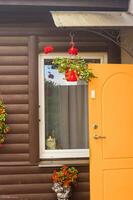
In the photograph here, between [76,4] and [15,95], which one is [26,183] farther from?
[76,4]

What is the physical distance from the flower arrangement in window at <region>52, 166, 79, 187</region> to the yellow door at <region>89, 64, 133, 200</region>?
445 mm

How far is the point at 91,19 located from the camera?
15.2 ft

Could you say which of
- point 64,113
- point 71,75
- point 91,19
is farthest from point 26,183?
point 91,19

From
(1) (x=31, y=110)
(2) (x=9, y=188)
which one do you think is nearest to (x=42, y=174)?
(2) (x=9, y=188)

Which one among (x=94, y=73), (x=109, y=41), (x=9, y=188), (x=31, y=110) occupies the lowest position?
(x=9, y=188)

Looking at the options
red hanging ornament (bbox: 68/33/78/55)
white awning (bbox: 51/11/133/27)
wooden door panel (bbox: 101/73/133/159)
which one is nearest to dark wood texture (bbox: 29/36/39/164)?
red hanging ornament (bbox: 68/33/78/55)

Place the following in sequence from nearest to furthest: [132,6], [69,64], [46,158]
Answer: [69,64]
[132,6]
[46,158]

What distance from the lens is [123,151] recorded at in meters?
4.85

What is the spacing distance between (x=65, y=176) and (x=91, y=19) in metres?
2.02

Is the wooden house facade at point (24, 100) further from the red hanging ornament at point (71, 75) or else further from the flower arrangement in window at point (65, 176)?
the red hanging ornament at point (71, 75)

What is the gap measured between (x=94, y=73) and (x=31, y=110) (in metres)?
1.08

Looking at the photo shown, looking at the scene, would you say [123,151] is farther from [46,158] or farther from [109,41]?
[109,41]

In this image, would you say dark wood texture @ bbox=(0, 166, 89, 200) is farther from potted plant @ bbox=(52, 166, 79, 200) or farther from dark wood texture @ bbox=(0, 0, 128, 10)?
dark wood texture @ bbox=(0, 0, 128, 10)

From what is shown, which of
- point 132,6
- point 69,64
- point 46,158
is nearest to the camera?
point 69,64
